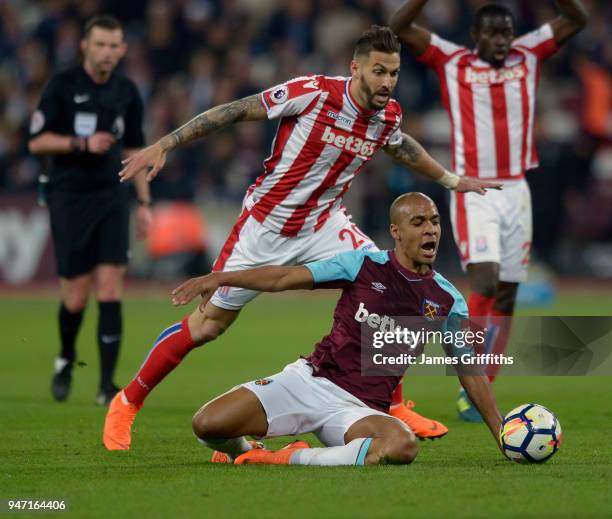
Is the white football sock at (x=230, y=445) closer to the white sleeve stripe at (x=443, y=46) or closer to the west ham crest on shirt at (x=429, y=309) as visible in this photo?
the west ham crest on shirt at (x=429, y=309)

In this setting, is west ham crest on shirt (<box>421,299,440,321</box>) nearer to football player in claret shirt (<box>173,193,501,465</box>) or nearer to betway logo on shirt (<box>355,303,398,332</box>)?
football player in claret shirt (<box>173,193,501,465</box>)

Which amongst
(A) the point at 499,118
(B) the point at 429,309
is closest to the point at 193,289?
(B) the point at 429,309

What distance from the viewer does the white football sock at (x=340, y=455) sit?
6070 millimetres

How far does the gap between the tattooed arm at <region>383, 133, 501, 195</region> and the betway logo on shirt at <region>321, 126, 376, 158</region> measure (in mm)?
280

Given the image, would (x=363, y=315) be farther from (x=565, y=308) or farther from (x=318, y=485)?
(x=565, y=308)

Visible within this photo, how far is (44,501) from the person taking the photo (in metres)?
5.22

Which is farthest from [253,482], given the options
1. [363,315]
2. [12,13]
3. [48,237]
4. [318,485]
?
[12,13]

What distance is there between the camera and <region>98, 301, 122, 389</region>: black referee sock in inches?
359

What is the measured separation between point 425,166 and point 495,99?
59.0 inches

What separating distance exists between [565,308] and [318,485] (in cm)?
1064

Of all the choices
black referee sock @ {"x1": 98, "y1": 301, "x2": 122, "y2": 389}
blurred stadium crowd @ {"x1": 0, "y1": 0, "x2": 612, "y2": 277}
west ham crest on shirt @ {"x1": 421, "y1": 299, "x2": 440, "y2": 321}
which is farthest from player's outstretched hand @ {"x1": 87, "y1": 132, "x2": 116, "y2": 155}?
blurred stadium crowd @ {"x1": 0, "y1": 0, "x2": 612, "y2": 277}

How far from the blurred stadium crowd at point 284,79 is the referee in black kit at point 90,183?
9.23m

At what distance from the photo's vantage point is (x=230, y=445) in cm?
645

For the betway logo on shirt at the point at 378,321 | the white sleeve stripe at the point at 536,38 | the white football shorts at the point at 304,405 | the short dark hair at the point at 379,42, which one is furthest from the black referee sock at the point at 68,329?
the white sleeve stripe at the point at 536,38
